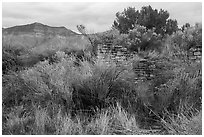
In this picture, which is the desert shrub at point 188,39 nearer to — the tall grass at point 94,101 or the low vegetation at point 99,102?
the low vegetation at point 99,102

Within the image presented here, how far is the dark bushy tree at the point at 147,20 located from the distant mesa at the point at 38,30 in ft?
6.34

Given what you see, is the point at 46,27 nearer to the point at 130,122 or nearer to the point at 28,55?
the point at 28,55

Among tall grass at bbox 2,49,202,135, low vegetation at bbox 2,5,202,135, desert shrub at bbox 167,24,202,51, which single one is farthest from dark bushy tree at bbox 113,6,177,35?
tall grass at bbox 2,49,202,135

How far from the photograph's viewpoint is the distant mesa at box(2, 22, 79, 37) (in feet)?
28.6

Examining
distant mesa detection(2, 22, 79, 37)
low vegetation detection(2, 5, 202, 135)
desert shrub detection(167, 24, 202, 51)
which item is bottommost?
low vegetation detection(2, 5, 202, 135)

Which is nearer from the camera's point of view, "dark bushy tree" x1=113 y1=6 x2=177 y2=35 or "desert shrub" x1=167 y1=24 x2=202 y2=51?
"desert shrub" x1=167 y1=24 x2=202 y2=51

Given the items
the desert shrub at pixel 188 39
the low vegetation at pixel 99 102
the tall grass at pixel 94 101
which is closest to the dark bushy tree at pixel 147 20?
the desert shrub at pixel 188 39

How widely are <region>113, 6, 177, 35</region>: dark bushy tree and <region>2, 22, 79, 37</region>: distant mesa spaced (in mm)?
1933

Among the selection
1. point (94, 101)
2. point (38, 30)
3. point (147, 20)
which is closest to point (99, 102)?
point (94, 101)

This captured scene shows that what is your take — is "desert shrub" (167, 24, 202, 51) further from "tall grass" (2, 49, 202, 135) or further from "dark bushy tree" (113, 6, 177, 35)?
"tall grass" (2, 49, 202, 135)

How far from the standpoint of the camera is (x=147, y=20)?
9.88 metres

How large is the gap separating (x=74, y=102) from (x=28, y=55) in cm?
341

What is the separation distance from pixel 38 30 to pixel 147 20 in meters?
3.63

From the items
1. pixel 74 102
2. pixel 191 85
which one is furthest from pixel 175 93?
pixel 74 102
